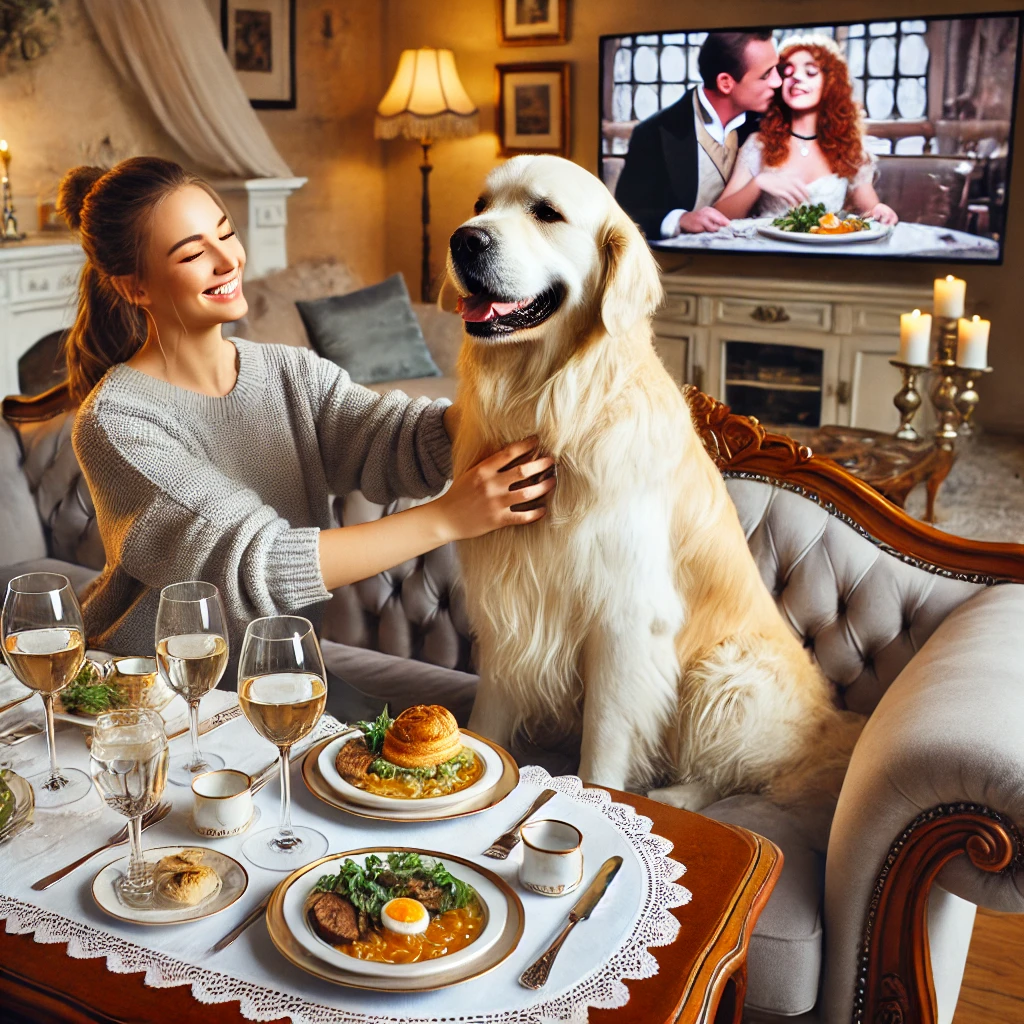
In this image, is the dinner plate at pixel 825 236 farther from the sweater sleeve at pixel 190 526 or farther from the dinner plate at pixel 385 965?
the dinner plate at pixel 385 965

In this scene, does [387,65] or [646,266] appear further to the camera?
[387,65]

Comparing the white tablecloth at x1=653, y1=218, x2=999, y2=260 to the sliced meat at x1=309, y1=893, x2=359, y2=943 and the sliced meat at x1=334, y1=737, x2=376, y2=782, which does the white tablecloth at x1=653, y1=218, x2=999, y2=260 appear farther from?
the sliced meat at x1=309, y1=893, x2=359, y2=943

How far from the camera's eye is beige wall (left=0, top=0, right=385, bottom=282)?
15.9ft

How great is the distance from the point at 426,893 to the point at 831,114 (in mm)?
5376

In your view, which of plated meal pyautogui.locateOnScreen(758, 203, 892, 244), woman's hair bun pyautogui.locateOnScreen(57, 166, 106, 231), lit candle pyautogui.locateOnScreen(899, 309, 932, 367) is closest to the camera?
woman's hair bun pyautogui.locateOnScreen(57, 166, 106, 231)

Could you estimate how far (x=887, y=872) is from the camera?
4.51 feet

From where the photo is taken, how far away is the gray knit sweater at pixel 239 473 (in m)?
1.55

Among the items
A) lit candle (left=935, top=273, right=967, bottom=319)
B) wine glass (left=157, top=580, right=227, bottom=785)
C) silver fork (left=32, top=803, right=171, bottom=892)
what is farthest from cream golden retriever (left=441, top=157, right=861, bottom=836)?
lit candle (left=935, top=273, right=967, bottom=319)

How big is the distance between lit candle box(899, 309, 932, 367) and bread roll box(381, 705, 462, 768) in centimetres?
307

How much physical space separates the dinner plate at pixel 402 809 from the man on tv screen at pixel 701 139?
515cm

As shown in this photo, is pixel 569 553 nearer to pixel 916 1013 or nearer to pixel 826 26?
pixel 916 1013

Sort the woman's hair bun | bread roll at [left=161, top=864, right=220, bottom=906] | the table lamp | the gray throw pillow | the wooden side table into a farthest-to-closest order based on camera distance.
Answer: the table lamp, the gray throw pillow, the wooden side table, the woman's hair bun, bread roll at [left=161, top=864, right=220, bottom=906]

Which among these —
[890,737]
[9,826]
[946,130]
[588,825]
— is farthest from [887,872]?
[946,130]

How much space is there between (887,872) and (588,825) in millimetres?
483
